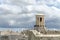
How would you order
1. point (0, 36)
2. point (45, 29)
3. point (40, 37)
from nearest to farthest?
point (0, 36) < point (40, 37) < point (45, 29)

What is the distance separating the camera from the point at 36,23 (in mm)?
31656

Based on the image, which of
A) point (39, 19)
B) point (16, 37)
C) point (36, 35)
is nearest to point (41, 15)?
point (39, 19)

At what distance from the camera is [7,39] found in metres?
18.2

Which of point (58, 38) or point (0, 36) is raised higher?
point (0, 36)

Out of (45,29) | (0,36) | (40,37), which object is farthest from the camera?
(45,29)

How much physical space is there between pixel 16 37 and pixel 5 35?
0.85 metres

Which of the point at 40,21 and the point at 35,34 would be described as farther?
the point at 40,21

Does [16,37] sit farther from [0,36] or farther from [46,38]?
[46,38]

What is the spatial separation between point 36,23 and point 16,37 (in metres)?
13.5

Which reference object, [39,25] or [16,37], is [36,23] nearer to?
[39,25]

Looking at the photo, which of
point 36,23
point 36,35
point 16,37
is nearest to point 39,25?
point 36,23

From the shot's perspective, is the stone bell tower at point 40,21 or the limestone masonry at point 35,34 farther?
the stone bell tower at point 40,21

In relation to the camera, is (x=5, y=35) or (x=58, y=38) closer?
(x=5, y=35)

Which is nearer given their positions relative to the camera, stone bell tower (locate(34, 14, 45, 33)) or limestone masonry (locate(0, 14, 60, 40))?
limestone masonry (locate(0, 14, 60, 40))
